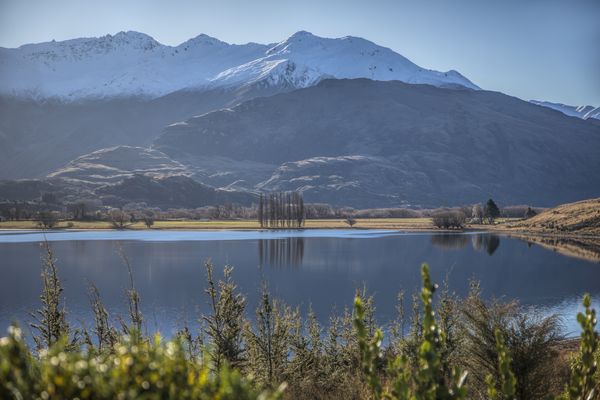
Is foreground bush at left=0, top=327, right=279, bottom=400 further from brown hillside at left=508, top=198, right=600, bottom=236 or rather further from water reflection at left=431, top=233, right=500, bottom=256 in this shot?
brown hillside at left=508, top=198, right=600, bottom=236

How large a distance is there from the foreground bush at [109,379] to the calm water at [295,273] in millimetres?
28740

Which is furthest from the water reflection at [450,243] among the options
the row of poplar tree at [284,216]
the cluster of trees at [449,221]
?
the row of poplar tree at [284,216]

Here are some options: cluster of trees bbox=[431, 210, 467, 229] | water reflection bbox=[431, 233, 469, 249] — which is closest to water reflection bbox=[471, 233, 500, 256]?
water reflection bbox=[431, 233, 469, 249]

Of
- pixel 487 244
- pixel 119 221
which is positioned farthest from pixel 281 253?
pixel 119 221

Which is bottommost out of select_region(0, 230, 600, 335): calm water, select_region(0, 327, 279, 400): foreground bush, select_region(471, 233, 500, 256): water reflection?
select_region(0, 230, 600, 335): calm water

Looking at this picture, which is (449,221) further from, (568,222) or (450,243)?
(450,243)

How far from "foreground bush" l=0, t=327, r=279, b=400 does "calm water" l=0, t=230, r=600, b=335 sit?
94.3ft

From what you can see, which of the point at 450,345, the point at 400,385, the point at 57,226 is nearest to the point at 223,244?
the point at 57,226

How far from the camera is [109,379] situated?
3199mm

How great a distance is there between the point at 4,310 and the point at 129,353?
1955 inches

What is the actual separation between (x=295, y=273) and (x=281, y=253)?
920 inches

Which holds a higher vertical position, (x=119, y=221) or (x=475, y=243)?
(x=119, y=221)

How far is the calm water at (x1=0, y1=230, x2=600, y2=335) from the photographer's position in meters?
49.3

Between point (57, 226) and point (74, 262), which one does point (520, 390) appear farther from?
point (57, 226)
